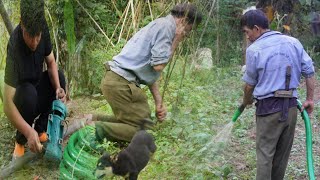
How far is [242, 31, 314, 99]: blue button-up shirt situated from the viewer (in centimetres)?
325

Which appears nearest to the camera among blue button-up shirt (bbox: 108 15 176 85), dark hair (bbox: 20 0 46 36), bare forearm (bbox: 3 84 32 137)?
dark hair (bbox: 20 0 46 36)

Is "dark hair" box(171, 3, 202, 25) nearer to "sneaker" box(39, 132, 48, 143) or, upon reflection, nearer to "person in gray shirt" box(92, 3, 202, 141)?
"person in gray shirt" box(92, 3, 202, 141)

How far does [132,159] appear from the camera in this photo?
8.38 ft

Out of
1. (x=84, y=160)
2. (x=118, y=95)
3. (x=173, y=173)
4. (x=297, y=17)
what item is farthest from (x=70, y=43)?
(x=297, y=17)

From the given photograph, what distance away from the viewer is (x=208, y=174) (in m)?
3.78

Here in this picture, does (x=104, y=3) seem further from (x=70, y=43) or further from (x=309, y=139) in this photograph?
(x=309, y=139)

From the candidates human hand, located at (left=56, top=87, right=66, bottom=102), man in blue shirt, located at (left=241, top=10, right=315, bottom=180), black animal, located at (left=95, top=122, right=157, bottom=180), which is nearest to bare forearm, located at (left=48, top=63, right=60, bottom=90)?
human hand, located at (left=56, top=87, right=66, bottom=102)

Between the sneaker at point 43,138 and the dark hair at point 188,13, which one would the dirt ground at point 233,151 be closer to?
the sneaker at point 43,138

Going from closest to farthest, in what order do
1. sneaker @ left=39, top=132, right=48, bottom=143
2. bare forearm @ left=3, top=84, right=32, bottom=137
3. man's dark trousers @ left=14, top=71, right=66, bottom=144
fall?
1. bare forearm @ left=3, top=84, right=32, bottom=137
2. man's dark trousers @ left=14, top=71, right=66, bottom=144
3. sneaker @ left=39, top=132, right=48, bottom=143

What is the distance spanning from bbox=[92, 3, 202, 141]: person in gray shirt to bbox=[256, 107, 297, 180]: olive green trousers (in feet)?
3.02

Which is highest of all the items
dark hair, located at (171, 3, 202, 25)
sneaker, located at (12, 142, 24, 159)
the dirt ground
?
dark hair, located at (171, 3, 202, 25)

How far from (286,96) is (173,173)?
110cm

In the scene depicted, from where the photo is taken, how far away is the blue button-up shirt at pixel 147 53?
373 centimetres

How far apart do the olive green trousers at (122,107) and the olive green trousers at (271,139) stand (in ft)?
3.49
